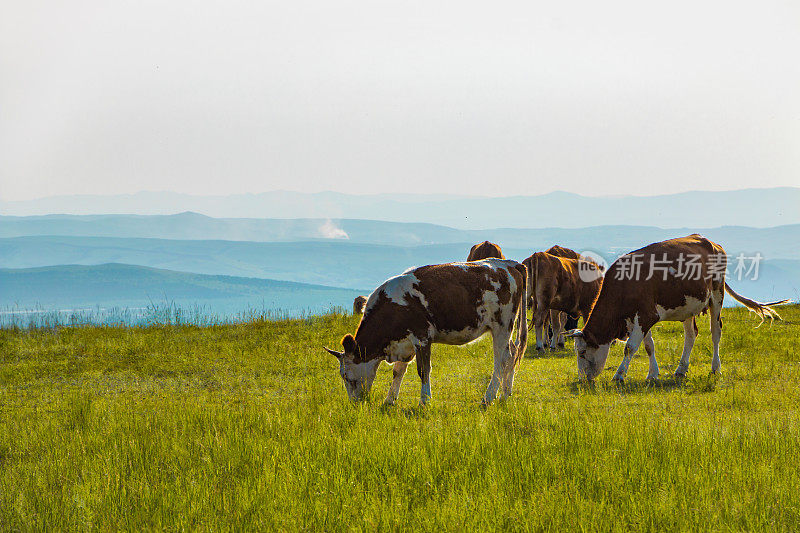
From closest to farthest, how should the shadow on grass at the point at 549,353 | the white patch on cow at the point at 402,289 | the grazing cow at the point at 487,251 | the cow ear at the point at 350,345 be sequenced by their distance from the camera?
the cow ear at the point at 350,345 → the white patch on cow at the point at 402,289 → the shadow on grass at the point at 549,353 → the grazing cow at the point at 487,251

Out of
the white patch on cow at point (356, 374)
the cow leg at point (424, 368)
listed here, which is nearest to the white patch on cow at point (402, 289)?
the cow leg at point (424, 368)

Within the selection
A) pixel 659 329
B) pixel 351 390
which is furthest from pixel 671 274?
pixel 659 329

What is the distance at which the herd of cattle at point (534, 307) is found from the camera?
10594 mm

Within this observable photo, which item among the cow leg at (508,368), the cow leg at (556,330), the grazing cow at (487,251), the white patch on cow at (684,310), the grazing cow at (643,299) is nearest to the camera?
the cow leg at (508,368)

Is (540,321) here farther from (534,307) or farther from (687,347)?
(687,347)

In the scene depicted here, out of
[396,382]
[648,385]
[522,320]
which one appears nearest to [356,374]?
[396,382]

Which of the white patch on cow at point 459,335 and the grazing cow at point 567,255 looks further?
the grazing cow at point 567,255

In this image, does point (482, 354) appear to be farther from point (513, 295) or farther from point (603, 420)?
point (603, 420)

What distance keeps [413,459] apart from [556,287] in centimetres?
1266

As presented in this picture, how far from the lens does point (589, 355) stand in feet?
43.7

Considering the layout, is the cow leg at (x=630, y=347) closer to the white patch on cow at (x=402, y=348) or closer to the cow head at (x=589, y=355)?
the cow head at (x=589, y=355)

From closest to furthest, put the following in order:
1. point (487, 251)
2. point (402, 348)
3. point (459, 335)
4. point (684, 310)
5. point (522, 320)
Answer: point (402, 348), point (459, 335), point (522, 320), point (684, 310), point (487, 251)

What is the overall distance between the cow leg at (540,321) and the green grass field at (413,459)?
16.1 feet

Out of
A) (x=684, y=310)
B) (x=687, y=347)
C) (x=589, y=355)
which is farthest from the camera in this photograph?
(x=687, y=347)
